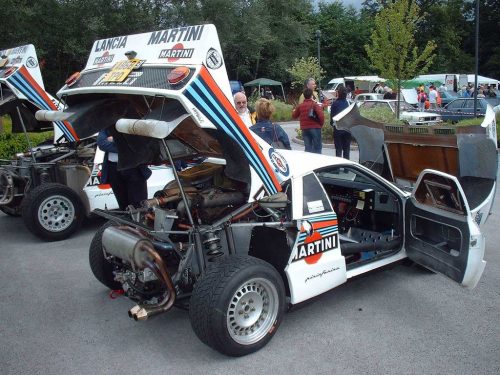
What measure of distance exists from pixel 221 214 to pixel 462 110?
18.3 m

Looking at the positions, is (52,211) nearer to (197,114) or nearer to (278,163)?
(278,163)

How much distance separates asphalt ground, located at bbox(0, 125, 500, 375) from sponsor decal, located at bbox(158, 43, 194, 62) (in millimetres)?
2070

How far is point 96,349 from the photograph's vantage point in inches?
152

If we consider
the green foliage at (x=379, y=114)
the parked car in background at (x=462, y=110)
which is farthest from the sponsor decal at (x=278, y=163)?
the parked car in background at (x=462, y=110)

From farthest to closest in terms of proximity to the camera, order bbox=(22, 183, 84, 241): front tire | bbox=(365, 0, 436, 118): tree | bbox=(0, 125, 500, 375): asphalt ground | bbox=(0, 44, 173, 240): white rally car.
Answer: bbox=(365, 0, 436, 118): tree → bbox=(0, 44, 173, 240): white rally car → bbox=(22, 183, 84, 241): front tire → bbox=(0, 125, 500, 375): asphalt ground

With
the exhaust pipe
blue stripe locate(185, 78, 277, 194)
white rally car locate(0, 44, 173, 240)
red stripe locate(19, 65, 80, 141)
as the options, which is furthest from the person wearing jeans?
the exhaust pipe

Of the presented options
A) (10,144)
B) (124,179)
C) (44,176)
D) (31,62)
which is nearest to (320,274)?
(124,179)

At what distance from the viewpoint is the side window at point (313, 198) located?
397 cm

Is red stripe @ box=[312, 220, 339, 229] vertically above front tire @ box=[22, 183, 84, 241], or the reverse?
red stripe @ box=[312, 220, 339, 229]

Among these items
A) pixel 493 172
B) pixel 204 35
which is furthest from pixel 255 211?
pixel 493 172

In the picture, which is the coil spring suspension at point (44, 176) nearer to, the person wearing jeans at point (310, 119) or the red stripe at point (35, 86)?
the red stripe at point (35, 86)

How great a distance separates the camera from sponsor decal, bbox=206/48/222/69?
330 cm

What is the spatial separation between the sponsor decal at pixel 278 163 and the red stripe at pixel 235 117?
4.5 inches

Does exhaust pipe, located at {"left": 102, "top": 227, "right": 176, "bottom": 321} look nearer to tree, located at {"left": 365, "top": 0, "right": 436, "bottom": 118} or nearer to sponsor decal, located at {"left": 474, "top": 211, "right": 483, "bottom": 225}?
sponsor decal, located at {"left": 474, "top": 211, "right": 483, "bottom": 225}
